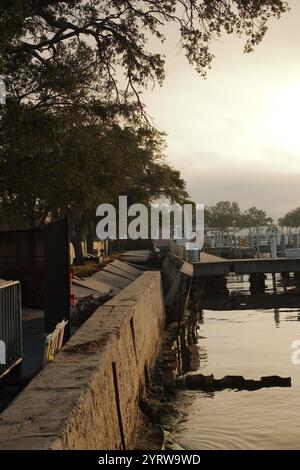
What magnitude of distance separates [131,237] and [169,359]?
213 feet

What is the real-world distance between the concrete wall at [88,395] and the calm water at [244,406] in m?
1.27

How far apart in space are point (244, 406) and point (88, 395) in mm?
7422

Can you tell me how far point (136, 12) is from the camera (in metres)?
24.2

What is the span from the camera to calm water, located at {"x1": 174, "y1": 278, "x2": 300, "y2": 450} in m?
11.1

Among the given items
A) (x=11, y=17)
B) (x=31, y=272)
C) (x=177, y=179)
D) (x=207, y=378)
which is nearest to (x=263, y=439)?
(x=207, y=378)

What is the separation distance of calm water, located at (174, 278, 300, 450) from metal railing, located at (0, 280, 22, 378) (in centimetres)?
299

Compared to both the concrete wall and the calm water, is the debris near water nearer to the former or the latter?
the calm water

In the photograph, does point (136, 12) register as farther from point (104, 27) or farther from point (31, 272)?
point (31, 272)

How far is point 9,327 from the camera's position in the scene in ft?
30.2
